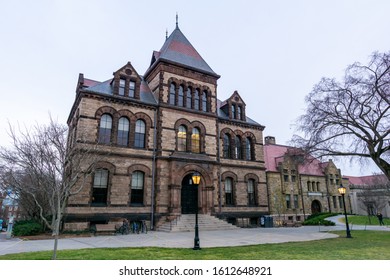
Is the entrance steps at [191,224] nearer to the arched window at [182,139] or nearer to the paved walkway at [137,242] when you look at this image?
the paved walkway at [137,242]

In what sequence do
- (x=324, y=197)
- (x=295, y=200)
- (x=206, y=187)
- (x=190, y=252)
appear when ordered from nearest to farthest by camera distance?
(x=190, y=252) < (x=206, y=187) < (x=295, y=200) < (x=324, y=197)

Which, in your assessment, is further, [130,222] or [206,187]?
[206,187]

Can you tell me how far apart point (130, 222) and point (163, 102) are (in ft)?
35.5

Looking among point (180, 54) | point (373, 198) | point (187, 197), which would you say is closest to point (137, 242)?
point (187, 197)

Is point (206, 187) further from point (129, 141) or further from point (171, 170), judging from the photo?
point (129, 141)

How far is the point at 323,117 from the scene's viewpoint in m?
19.5

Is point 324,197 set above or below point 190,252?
above

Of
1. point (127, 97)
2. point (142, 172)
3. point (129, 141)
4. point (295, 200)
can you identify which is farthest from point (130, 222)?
point (295, 200)

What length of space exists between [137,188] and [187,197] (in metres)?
4.79

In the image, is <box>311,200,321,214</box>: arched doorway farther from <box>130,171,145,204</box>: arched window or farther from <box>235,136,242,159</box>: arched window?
<box>130,171,145,204</box>: arched window

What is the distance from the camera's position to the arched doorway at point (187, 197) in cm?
2255

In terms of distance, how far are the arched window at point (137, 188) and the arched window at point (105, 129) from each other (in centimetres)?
357

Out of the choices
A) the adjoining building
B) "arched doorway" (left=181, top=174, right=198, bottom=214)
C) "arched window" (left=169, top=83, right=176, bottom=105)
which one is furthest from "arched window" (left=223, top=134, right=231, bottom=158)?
the adjoining building

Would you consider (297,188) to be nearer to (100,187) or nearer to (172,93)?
(172,93)
